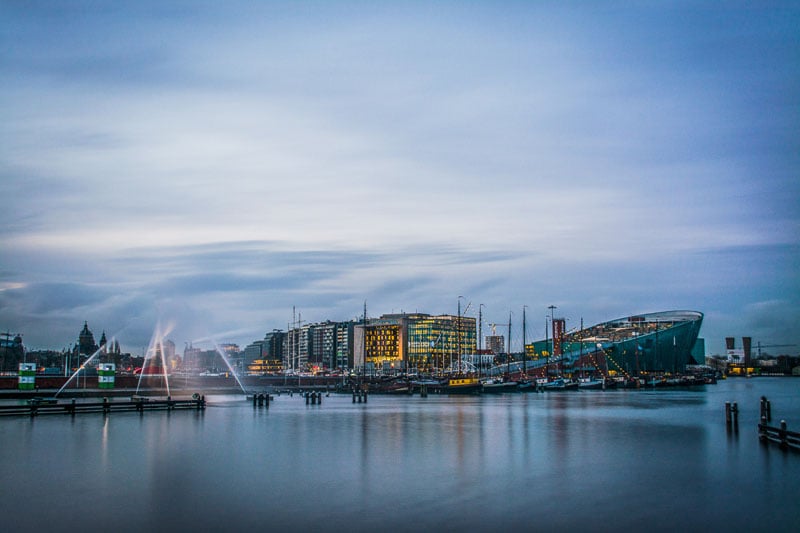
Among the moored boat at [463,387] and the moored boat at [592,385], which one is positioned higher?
the moored boat at [463,387]

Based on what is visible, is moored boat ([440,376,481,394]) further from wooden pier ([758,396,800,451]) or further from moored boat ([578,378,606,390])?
wooden pier ([758,396,800,451])

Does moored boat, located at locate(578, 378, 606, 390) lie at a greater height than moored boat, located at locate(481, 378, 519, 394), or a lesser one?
lesser

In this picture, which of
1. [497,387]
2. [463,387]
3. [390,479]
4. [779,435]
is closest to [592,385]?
[497,387]

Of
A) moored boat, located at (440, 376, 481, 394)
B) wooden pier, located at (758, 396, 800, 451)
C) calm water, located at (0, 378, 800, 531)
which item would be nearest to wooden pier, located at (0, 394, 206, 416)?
calm water, located at (0, 378, 800, 531)

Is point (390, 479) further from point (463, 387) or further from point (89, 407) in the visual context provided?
point (463, 387)

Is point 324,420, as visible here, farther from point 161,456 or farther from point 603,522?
point 603,522

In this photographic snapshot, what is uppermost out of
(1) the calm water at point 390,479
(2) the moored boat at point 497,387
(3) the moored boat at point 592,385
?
(1) the calm water at point 390,479

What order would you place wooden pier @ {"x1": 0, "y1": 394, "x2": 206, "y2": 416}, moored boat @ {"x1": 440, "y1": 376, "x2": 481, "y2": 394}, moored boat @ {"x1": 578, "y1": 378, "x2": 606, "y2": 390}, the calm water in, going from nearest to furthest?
the calm water
wooden pier @ {"x1": 0, "y1": 394, "x2": 206, "y2": 416}
moored boat @ {"x1": 440, "y1": 376, "x2": 481, "y2": 394}
moored boat @ {"x1": 578, "y1": 378, "x2": 606, "y2": 390}

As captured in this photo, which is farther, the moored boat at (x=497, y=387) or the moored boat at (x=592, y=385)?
the moored boat at (x=592, y=385)

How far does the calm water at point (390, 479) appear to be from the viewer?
988 inches

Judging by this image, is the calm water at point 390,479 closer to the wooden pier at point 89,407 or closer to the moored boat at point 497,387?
the wooden pier at point 89,407

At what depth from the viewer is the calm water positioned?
2509 cm

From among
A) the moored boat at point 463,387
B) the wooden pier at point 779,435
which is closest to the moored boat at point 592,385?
the moored boat at point 463,387

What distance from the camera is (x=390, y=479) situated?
32.9 m
